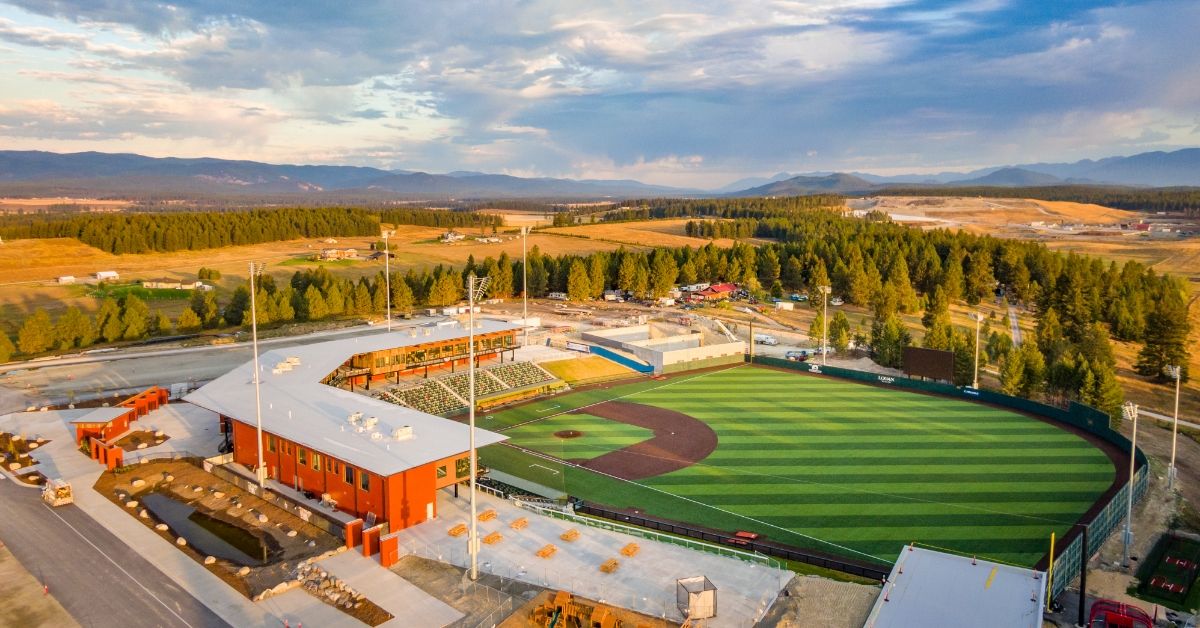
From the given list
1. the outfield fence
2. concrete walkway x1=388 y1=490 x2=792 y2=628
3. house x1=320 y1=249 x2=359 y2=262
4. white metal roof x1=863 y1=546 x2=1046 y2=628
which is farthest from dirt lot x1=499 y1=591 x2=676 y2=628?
house x1=320 y1=249 x2=359 y2=262

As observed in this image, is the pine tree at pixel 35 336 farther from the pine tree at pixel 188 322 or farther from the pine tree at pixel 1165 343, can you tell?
the pine tree at pixel 1165 343

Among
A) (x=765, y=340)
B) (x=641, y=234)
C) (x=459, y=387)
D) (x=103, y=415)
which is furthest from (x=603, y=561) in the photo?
(x=641, y=234)

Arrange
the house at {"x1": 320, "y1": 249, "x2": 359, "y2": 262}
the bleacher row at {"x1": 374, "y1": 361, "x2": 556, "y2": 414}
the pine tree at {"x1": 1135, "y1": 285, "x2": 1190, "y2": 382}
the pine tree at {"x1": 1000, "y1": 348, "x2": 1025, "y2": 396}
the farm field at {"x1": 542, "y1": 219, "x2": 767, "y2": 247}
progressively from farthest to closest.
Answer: the farm field at {"x1": 542, "y1": 219, "x2": 767, "y2": 247}, the house at {"x1": 320, "y1": 249, "x2": 359, "y2": 262}, the pine tree at {"x1": 1135, "y1": 285, "x2": 1190, "y2": 382}, the pine tree at {"x1": 1000, "y1": 348, "x2": 1025, "y2": 396}, the bleacher row at {"x1": 374, "y1": 361, "x2": 556, "y2": 414}

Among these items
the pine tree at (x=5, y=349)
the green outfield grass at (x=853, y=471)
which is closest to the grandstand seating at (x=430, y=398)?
the green outfield grass at (x=853, y=471)

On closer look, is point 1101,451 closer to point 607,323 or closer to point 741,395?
point 741,395

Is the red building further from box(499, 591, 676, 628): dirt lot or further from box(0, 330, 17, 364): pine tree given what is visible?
box(0, 330, 17, 364): pine tree

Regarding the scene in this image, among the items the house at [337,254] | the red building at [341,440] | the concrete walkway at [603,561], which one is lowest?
the concrete walkway at [603,561]

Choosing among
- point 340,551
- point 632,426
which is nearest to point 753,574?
point 340,551
